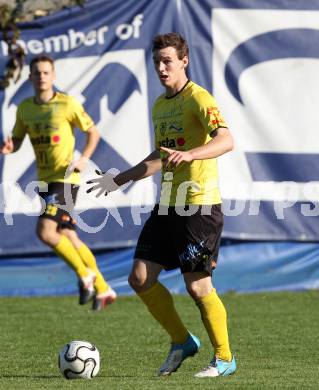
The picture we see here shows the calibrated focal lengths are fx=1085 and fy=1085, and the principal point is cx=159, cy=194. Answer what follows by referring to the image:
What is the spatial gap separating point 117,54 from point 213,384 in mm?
6776

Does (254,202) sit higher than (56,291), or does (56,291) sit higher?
(254,202)

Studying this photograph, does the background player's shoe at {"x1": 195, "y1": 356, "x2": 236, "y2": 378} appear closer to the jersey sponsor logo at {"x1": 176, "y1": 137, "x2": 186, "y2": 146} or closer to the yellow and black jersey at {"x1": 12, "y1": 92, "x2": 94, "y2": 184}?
the jersey sponsor logo at {"x1": 176, "y1": 137, "x2": 186, "y2": 146}

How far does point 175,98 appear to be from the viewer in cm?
650

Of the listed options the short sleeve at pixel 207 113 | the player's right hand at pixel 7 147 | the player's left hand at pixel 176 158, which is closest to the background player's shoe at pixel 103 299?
the player's right hand at pixel 7 147

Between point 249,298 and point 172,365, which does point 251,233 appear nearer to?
point 249,298

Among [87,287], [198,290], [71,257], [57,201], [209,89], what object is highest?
[198,290]

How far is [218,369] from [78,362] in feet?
2.66

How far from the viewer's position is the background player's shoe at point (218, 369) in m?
6.23

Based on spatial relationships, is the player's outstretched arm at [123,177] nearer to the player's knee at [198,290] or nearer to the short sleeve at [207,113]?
the short sleeve at [207,113]

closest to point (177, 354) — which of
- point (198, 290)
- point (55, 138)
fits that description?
point (198, 290)

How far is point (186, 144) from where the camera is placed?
6461mm

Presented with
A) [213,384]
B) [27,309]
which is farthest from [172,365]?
[27,309]

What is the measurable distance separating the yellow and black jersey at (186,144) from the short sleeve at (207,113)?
2 cm

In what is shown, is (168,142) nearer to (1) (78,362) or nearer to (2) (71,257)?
(1) (78,362)
